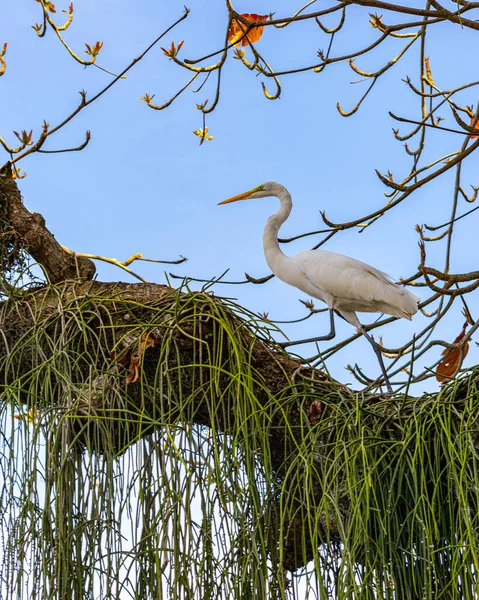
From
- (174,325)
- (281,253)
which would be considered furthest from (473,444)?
(281,253)

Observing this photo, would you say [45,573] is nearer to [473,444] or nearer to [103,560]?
[103,560]

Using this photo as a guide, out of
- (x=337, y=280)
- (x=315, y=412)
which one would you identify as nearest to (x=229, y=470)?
(x=315, y=412)

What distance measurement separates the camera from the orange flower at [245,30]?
270 cm

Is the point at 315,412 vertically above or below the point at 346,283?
below

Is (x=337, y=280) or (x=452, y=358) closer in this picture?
(x=452, y=358)

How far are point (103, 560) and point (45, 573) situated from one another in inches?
5.1

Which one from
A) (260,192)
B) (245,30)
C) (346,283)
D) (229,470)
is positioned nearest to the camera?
(229,470)

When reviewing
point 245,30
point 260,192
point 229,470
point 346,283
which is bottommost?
point 229,470

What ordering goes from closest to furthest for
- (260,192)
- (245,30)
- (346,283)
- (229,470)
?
(229,470), (245,30), (346,283), (260,192)

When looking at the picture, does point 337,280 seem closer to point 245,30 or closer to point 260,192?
point 260,192

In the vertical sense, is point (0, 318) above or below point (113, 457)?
above

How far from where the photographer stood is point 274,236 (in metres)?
3.64

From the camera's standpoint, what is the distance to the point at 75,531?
6.45ft

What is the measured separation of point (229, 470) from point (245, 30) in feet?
4.51
